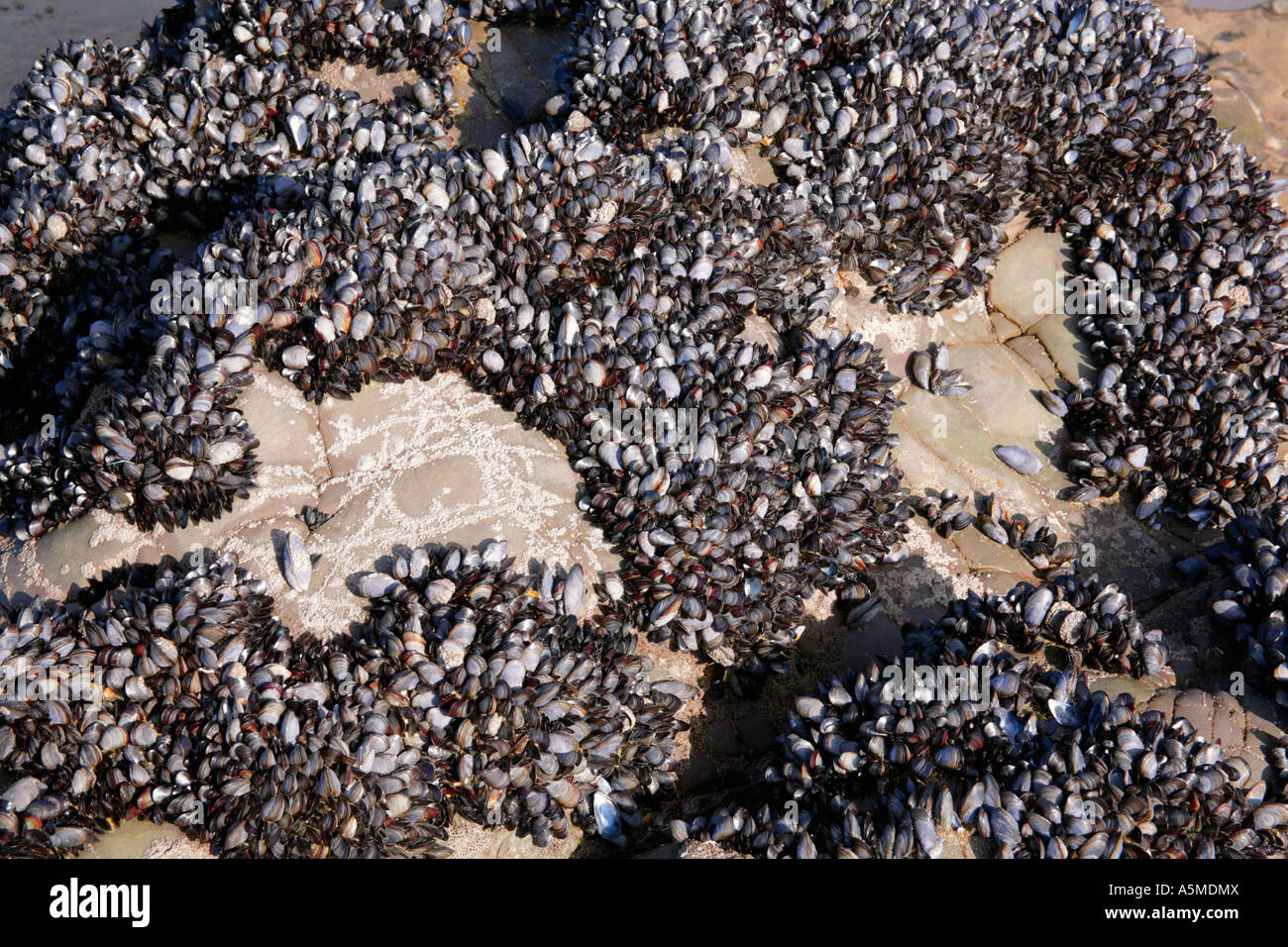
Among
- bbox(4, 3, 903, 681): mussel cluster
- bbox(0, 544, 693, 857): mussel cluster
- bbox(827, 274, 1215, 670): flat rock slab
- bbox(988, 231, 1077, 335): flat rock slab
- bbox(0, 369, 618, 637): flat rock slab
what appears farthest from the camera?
bbox(988, 231, 1077, 335): flat rock slab

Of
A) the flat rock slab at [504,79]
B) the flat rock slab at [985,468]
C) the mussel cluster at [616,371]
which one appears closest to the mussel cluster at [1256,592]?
the mussel cluster at [616,371]

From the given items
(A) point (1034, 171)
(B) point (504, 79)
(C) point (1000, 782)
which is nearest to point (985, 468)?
(C) point (1000, 782)

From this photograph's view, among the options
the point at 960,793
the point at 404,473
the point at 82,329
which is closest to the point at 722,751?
the point at 960,793

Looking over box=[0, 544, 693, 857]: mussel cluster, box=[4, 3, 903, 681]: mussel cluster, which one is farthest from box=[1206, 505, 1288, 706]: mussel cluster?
box=[0, 544, 693, 857]: mussel cluster

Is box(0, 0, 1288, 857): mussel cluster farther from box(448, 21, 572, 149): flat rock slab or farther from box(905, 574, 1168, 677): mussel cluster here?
box(448, 21, 572, 149): flat rock slab

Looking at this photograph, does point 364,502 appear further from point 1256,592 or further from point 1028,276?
point 1028,276
